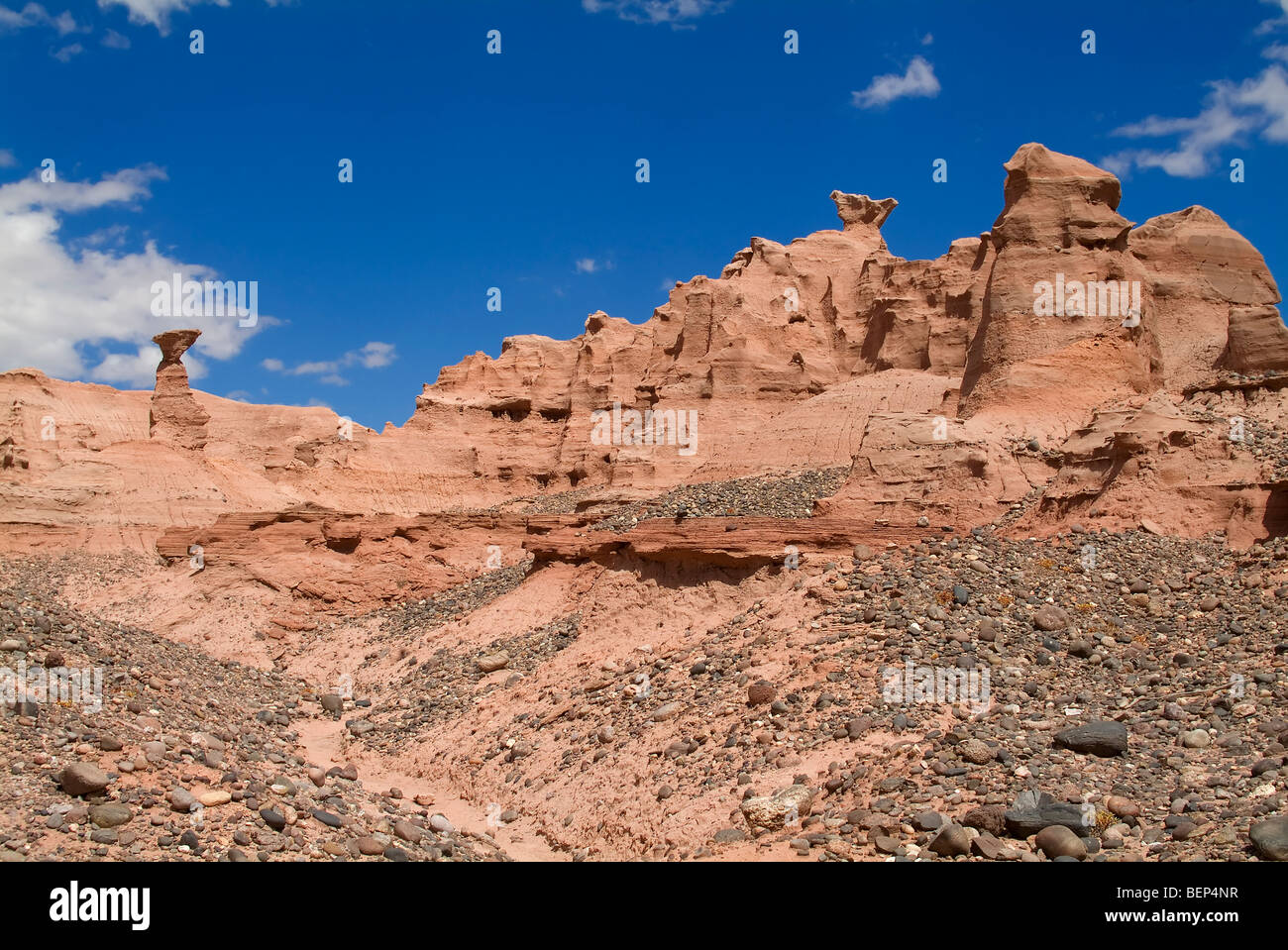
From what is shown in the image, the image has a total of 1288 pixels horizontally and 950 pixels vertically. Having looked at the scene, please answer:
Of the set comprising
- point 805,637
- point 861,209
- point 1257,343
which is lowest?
point 805,637

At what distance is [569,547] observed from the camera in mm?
21156

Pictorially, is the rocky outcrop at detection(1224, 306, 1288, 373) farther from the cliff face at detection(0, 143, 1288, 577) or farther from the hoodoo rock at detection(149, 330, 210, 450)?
the hoodoo rock at detection(149, 330, 210, 450)

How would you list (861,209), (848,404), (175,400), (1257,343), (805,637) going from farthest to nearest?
(861,209)
(175,400)
(848,404)
(1257,343)
(805,637)

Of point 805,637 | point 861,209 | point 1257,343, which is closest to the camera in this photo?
point 805,637

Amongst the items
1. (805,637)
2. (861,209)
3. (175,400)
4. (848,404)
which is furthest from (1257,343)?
(861,209)

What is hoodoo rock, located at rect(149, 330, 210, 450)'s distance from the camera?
45.1 meters

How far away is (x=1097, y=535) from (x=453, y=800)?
10.00 meters

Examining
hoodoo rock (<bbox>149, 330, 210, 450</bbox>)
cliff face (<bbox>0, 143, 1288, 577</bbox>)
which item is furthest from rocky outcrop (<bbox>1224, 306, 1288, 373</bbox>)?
hoodoo rock (<bbox>149, 330, 210, 450</bbox>)

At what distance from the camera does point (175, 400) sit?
45438mm

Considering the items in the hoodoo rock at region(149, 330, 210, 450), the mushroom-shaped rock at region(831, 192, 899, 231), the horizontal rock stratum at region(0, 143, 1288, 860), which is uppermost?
the mushroom-shaped rock at region(831, 192, 899, 231)

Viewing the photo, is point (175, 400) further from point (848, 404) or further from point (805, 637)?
point (805, 637)

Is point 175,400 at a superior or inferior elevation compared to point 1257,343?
superior

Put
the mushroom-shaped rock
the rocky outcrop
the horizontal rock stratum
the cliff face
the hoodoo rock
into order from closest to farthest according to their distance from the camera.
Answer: the horizontal rock stratum < the cliff face < the rocky outcrop < the hoodoo rock < the mushroom-shaped rock

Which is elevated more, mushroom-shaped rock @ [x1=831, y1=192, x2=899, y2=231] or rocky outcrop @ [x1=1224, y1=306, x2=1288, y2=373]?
mushroom-shaped rock @ [x1=831, y1=192, x2=899, y2=231]
